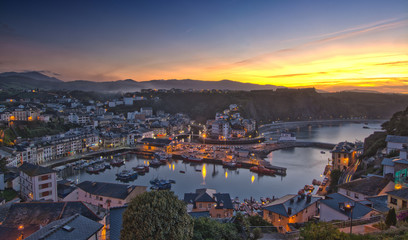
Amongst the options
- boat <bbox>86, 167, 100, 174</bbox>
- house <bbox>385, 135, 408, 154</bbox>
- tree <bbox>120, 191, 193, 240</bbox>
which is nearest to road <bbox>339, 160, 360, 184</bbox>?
house <bbox>385, 135, 408, 154</bbox>

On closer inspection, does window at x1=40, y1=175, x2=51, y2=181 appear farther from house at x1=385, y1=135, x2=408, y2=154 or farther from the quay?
the quay

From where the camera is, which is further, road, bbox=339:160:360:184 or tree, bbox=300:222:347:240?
road, bbox=339:160:360:184

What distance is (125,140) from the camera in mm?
21234

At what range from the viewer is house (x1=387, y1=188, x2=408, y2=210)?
4.70 m

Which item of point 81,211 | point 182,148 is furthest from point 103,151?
point 81,211

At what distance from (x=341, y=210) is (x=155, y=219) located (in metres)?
4.20

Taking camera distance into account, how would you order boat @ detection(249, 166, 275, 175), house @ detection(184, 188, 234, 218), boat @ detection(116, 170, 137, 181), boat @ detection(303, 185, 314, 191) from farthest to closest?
boat @ detection(249, 166, 275, 175) < boat @ detection(116, 170, 137, 181) < boat @ detection(303, 185, 314, 191) < house @ detection(184, 188, 234, 218)

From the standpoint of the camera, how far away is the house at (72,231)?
309cm

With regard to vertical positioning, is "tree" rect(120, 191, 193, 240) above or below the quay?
above

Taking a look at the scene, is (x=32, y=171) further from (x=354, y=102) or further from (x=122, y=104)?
(x=354, y=102)

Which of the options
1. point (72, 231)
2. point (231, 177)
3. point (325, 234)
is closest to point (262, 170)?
point (231, 177)

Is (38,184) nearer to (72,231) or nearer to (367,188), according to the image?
(72,231)

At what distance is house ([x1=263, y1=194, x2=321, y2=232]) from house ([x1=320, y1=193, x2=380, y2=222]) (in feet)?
2.37

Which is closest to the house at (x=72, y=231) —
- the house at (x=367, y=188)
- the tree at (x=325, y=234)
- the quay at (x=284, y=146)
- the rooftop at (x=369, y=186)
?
the tree at (x=325, y=234)
